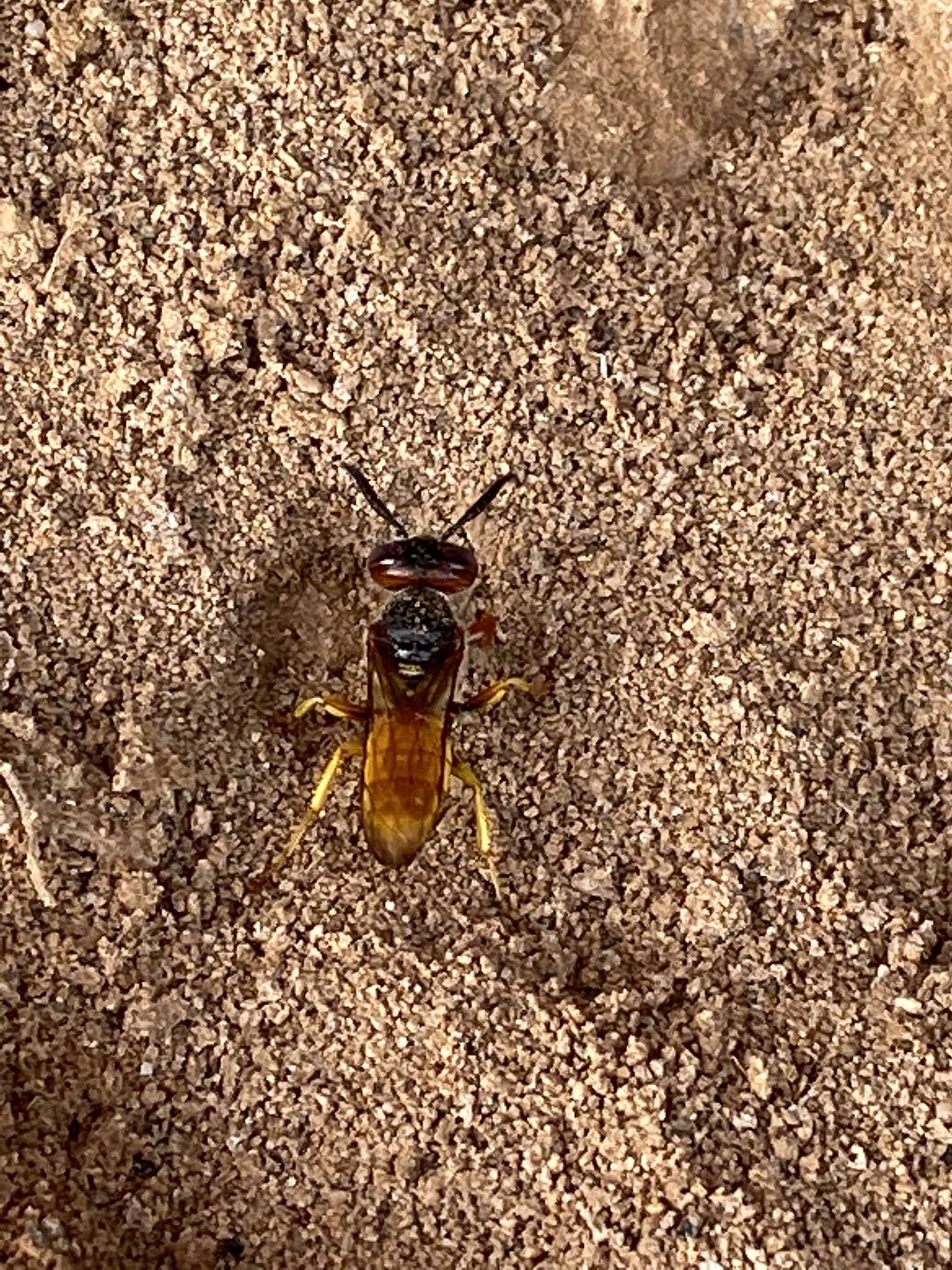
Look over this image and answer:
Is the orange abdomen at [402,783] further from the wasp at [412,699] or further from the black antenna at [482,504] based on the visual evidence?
the black antenna at [482,504]

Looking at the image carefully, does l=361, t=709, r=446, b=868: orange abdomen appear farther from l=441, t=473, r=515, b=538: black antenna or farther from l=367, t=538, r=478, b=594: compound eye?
l=441, t=473, r=515, b=538: black antenna

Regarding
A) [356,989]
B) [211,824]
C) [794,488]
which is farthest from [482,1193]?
[794,488]

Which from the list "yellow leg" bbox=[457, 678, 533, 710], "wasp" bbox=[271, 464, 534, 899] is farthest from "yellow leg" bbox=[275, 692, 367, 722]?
"yellow leg" bbox=[457, 678, 533, 710]

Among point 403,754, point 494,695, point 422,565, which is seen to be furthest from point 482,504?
point 403,754

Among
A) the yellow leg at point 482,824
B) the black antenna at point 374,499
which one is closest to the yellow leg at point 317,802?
the yellow leg at point 482,824

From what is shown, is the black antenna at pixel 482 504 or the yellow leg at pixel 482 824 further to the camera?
the black antenna at pixel 482 504

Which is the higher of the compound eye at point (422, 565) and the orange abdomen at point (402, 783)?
the compound eye at point (422, 565)

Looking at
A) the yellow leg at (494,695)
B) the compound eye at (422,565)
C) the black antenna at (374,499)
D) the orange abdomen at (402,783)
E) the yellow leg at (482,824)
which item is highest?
the black antenna at (374,499)
